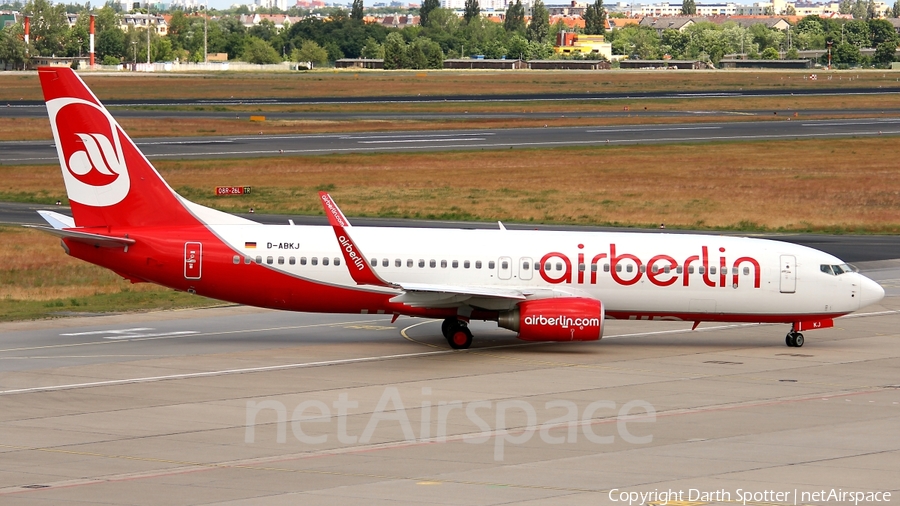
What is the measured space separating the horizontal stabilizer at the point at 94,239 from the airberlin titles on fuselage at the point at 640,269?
13.8 metres

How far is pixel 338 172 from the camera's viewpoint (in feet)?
300

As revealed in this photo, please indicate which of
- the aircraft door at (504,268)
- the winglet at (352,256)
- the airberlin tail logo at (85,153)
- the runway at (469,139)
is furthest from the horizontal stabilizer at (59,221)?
the runway at (469,139)

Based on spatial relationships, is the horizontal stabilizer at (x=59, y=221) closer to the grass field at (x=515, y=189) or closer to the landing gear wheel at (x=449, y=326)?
the grass field at (x=515, y=189)

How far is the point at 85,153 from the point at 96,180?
969mm

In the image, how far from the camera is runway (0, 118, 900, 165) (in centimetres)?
10225

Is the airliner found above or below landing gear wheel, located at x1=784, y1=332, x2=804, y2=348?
above

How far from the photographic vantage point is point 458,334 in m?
40.6

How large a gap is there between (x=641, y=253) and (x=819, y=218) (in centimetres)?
3634

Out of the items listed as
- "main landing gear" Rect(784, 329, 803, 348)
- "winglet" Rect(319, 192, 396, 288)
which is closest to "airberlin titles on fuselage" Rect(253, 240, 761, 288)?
"main landing gear" Rect(784, 329, 803, 348)

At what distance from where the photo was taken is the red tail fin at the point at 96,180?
40.5 meters

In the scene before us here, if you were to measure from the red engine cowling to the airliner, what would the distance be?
998 mm

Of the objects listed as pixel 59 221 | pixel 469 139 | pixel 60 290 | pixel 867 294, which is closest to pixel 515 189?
pixel 469 139

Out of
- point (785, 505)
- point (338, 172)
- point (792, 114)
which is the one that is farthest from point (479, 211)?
point (792, 114)

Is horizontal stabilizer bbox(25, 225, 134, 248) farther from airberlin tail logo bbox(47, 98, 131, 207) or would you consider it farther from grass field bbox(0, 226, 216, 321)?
grass field bbox(0, 226, 216, 321)
